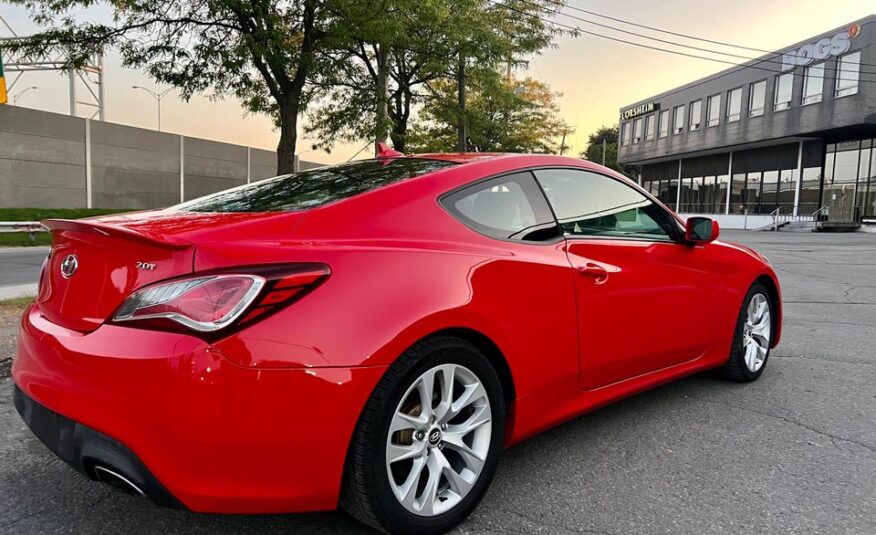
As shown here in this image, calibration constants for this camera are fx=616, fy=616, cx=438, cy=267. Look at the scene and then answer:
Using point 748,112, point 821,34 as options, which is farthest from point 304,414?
point 748,112

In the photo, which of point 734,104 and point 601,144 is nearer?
point 734,104

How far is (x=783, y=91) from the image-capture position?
1389 inches

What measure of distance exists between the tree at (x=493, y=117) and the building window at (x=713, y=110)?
1137 centimetres

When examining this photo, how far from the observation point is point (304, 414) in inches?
73.8

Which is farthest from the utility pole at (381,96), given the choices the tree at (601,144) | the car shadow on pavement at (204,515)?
the tree at (601,144)

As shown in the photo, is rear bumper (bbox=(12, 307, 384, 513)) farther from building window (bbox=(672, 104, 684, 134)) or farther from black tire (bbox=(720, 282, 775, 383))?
building window (bbox=(672, 104, 684, 134))

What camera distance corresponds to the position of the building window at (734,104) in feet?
128

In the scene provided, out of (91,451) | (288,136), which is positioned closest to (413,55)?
(288,136)

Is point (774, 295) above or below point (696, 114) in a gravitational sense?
below

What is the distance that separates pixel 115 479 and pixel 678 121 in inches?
1915

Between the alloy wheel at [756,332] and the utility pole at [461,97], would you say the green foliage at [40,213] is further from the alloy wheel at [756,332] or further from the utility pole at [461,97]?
the alloy wheel at [756,332]

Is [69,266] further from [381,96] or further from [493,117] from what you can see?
[493,117]

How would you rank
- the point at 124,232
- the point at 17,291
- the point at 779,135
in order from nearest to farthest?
1. the point at 124,232
2. the point at 17,291
3. the point at 779,135

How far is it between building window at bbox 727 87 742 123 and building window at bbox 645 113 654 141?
8.92 m
